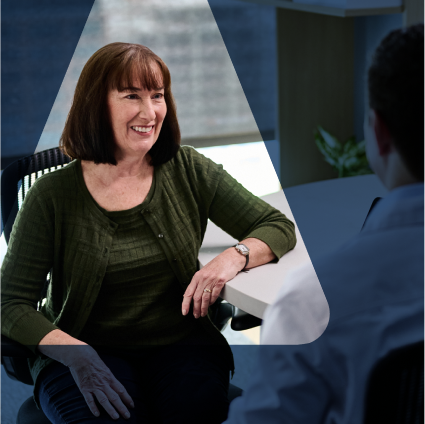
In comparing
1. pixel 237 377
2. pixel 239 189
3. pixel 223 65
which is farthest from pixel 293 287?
pixel 223 65

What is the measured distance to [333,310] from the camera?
12.2 inches

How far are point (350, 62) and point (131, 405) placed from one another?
987 mm

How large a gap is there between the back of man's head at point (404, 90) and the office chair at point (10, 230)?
53cm

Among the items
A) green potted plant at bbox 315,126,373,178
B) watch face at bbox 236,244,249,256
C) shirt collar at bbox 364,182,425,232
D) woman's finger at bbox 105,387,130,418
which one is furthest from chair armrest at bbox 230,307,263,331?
green potted plant at bbox 315,126,373,178

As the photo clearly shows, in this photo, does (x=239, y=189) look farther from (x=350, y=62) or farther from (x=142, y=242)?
(x=350, y=62)

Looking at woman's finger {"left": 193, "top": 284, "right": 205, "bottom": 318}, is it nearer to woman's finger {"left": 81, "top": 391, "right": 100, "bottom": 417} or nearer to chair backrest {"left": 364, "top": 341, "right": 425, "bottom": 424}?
woman's finger {"left": 81, "top": 391, "right": 100, "bottom": 417}

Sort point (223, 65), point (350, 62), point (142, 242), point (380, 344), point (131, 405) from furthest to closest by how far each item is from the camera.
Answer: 1. point (223, 65)
2. point (350, 62)
3. point (142, 242)
4. point (131, 405)
5. point (380, 344)

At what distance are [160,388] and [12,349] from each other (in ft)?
0.71

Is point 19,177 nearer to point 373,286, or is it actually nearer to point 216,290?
point 216,290

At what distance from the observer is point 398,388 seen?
0.30 m

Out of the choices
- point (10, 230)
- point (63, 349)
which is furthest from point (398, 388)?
point (10, 230)

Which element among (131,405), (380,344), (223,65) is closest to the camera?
(380,344)
